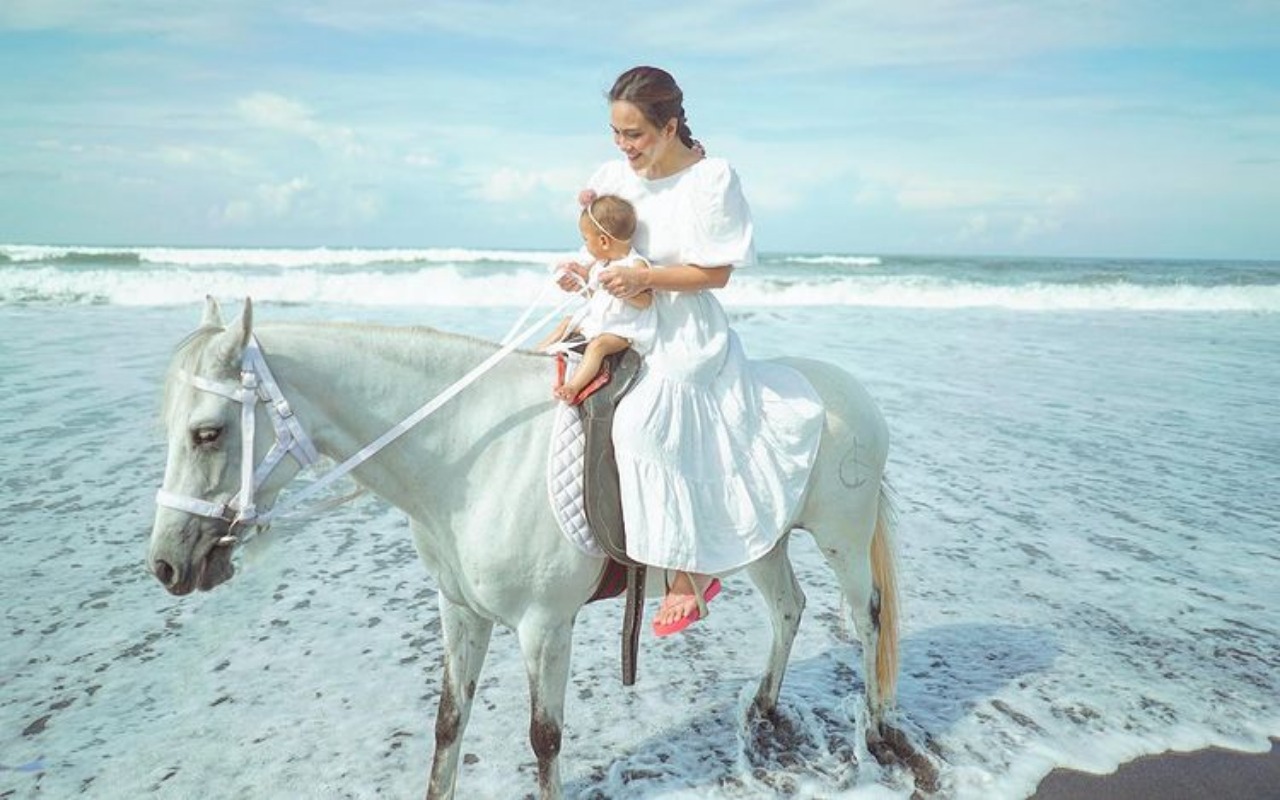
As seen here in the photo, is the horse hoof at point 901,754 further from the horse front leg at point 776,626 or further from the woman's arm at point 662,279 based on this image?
the woman's arm at point 662,279

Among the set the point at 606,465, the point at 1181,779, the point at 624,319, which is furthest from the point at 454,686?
the point at 1181,779

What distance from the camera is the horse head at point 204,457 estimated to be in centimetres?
204

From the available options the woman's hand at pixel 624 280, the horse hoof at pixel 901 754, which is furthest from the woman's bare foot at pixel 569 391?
the horse hoof at pixel 901 754

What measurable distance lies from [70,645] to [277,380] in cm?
252

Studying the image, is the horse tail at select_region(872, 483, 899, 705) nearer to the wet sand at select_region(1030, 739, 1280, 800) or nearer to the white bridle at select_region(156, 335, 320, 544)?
the wet sand at select_region(1030, 739, 1280, 800)

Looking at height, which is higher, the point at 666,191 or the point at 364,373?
the point at 666,191

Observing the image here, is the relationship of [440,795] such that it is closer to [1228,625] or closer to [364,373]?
[364,373]

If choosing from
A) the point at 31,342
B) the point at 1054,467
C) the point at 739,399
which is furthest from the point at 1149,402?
the point at 31,342

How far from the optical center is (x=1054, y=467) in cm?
691

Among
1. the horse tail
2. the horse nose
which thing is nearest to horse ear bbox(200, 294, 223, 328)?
the horse nose

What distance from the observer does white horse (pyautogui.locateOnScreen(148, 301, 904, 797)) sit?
206cm

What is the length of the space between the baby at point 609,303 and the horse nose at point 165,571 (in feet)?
3.57

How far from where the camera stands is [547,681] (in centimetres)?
Result: 244

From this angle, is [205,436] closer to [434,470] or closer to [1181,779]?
[434,470]
